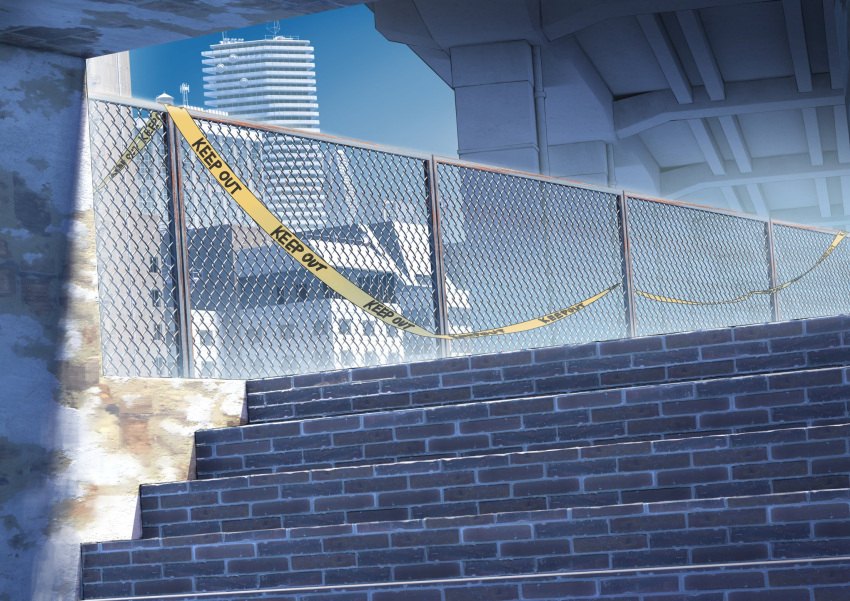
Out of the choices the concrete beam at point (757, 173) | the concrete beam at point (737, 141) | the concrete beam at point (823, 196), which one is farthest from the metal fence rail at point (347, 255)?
the concrete beam at point (823, 196)

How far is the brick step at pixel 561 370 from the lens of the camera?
175 inches

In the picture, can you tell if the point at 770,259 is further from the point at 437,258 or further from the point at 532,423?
the point at 532,423

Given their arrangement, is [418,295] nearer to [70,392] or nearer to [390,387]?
[390,387]

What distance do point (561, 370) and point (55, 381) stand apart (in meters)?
2.38

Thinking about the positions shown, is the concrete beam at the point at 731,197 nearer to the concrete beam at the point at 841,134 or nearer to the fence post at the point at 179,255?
the concrete beam at the point at 841,134

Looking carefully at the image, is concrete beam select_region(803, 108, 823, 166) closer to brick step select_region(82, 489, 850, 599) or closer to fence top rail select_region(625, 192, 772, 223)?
fence top rail select_region(625, 192, 772, 223)

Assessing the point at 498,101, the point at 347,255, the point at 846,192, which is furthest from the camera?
the point at 846,192

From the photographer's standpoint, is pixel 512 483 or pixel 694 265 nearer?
pixel 512 483

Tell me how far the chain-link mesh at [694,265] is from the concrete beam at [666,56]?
17.6 ft

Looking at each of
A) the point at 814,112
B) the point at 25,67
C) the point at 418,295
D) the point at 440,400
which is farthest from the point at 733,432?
the point at 814,112

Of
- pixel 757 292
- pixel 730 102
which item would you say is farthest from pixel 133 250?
pixel 730 102

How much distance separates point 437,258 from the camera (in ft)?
21.1

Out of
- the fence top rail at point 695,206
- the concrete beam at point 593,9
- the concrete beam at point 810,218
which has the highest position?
the concrete beam at point 810,218

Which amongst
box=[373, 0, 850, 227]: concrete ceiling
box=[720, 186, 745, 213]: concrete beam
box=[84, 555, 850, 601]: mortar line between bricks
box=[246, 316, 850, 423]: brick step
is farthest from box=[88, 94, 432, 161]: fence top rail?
box=[720, 186, 745, 213]: concrete beam
